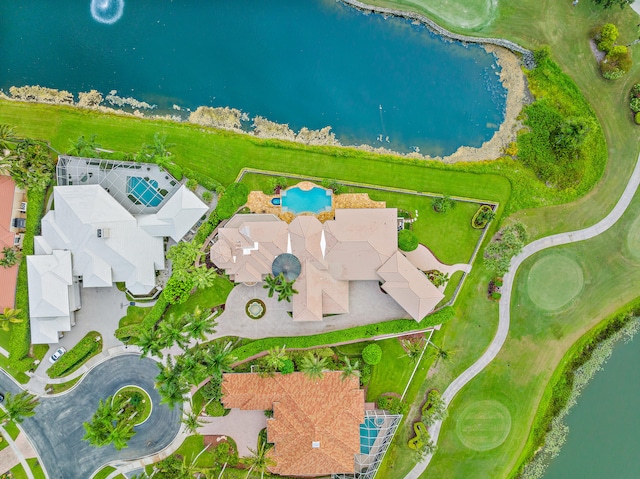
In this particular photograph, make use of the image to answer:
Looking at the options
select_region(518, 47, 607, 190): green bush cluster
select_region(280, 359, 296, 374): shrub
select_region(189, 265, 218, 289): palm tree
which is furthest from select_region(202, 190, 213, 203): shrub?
select_region(518, 47, 607, 190): green bush cluster

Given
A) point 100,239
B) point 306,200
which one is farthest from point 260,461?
point 100,239

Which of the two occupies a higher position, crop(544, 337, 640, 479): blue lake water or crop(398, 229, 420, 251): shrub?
crop(398, 229, 420, 251): shrub

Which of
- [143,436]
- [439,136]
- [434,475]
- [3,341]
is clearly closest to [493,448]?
[434,475]

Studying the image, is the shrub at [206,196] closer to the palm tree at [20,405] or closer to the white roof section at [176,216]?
the white roof section at [176,216]

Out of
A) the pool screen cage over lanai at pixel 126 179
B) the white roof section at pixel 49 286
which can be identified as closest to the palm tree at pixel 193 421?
the white roof section at pixel 49 286

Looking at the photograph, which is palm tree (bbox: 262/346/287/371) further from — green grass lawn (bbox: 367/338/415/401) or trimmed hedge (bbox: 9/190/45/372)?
trimmed hedge (bbox: 9/190/45/372)
